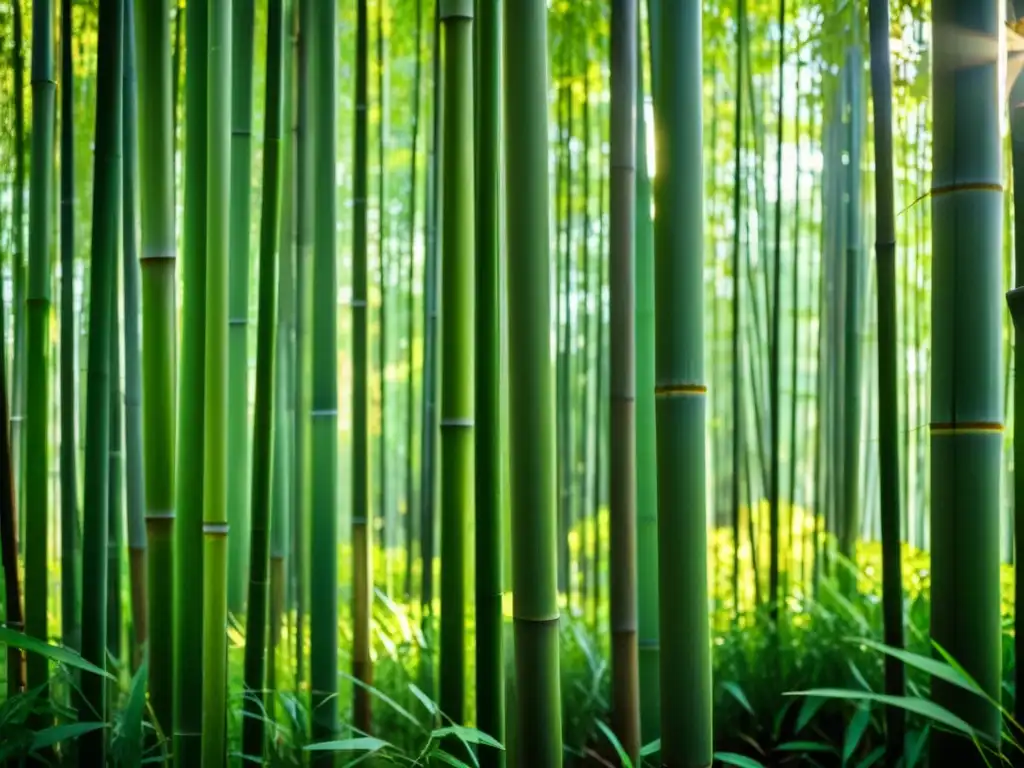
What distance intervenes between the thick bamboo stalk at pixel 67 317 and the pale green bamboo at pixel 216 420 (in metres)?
0.35

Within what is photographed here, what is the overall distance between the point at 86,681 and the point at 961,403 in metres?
1.08

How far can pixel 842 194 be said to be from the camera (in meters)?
2.52

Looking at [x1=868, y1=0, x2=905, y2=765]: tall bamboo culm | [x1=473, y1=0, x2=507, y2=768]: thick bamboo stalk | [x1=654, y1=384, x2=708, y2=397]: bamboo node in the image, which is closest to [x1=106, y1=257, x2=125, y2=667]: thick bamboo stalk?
[x1=473, y1=0, x2=507, y2=768]: thick bamboo stalk

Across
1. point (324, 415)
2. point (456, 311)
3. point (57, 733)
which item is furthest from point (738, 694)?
point (57, 733)

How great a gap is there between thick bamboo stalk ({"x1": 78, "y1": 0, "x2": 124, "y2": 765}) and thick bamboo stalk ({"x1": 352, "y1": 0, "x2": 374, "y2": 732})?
392 mm

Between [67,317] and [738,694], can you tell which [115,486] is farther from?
[738,694]

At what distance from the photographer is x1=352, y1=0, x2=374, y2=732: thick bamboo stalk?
1533 mm

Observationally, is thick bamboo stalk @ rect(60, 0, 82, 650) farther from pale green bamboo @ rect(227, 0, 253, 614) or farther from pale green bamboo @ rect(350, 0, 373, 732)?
pale green bamboo @ rect(350, 0, 373, 732)

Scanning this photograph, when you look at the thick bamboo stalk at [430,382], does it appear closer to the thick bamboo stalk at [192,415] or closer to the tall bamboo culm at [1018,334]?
the thick bamboo stalk at [192,415]

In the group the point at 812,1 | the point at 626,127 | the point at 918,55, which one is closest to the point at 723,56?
the point at 812,1

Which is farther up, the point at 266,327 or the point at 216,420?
the point at 266,327

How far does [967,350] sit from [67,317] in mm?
1119

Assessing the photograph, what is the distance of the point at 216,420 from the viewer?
1111 mm

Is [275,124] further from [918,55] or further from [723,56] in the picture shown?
[723,56]
